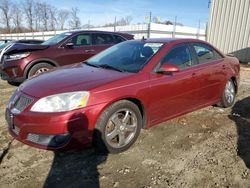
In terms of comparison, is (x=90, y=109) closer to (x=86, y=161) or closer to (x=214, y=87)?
(x=86, y=161)

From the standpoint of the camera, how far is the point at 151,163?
3.26m

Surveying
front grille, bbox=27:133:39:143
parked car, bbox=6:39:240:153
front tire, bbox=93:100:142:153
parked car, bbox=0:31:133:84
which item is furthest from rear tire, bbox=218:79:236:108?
parked car, bbox=0:31:133:84

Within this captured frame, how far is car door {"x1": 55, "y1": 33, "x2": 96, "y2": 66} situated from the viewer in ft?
24.4

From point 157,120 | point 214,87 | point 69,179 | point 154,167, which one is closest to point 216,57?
point 214,87

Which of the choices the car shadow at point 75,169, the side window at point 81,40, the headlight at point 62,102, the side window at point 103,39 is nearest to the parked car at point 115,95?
the headlight at point 62,102

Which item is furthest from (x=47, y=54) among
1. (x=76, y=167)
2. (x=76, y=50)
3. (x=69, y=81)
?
(x=76, y=167)

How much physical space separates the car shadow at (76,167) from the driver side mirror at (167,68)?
1384mm

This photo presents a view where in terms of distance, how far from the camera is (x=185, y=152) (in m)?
3.54

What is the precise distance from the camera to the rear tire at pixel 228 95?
534 cm

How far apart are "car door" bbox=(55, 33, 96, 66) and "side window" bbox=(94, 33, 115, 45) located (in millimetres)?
215

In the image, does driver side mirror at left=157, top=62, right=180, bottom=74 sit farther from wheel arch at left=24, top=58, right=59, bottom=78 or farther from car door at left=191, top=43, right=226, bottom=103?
wheel arch at left=24, top=58, right=59, bottom=78

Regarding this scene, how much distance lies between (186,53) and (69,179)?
9.19ft

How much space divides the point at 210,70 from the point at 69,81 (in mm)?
2609

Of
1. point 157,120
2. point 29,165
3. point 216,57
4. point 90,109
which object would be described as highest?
point 216,57
